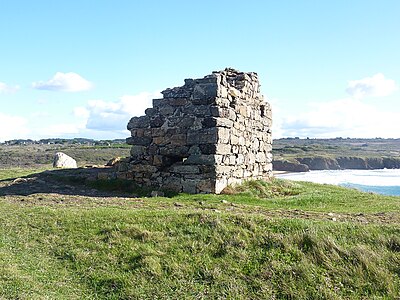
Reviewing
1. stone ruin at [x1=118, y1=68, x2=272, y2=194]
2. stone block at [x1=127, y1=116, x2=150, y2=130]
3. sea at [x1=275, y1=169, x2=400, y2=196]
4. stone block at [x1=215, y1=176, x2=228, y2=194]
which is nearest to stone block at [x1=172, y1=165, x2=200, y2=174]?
stone ruin at [x1=118, y1=68, x2=272, y2=194]

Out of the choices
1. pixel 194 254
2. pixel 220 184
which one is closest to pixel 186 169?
pixel 220 184

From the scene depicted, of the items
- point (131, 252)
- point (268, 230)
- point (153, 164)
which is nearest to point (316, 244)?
point (268, 230)

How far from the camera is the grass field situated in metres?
6.20

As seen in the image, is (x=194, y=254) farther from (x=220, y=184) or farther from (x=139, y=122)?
(x=139, y=122)

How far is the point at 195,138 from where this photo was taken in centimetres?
1298

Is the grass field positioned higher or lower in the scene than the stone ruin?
lower

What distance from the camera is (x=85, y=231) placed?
323 inches

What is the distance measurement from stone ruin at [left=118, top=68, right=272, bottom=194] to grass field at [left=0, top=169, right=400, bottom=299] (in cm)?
338

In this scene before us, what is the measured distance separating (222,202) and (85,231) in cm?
418

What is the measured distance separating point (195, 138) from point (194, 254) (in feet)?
20.6

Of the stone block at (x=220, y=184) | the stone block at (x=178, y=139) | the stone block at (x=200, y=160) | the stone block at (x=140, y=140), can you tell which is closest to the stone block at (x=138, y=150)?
the stone block at (x=140, y=140)

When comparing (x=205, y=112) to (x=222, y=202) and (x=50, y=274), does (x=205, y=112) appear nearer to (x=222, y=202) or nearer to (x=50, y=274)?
(x=222, y=202)

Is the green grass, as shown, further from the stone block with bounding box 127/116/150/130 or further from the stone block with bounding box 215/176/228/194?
the stone block with bounding box 215/176/228/194

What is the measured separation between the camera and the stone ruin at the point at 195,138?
1273 cm
